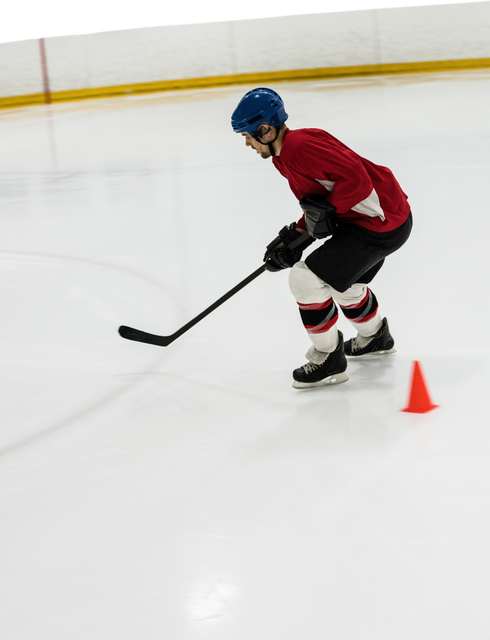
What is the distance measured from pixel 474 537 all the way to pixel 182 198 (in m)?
3.52

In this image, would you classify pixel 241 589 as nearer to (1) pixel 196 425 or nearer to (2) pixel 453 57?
(1) pixel 196 425

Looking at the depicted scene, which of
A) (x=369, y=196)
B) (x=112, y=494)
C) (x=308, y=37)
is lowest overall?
(x=112, y=494)

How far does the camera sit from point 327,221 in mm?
2059

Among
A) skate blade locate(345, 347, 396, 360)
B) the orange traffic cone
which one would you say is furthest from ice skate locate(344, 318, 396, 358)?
the orange traffic cone

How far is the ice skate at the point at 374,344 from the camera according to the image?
244 cm

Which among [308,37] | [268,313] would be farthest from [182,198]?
[308,37]

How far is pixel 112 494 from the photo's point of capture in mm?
1805

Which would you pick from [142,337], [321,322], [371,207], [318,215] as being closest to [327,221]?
[318,215]

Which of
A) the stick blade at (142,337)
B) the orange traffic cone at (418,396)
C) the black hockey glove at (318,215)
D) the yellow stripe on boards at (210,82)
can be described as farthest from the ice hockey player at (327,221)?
the yellow stripe on boards at (210,82)

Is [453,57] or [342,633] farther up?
[453,57]

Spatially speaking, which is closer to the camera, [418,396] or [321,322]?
[418,396]

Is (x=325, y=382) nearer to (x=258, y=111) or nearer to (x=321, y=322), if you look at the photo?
(x=321, y=322)

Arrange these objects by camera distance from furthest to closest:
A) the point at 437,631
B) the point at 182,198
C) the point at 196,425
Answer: the point at 182,198 < the point at 196,425 < the point at 437,631

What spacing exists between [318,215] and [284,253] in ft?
0.65
